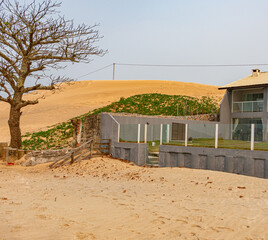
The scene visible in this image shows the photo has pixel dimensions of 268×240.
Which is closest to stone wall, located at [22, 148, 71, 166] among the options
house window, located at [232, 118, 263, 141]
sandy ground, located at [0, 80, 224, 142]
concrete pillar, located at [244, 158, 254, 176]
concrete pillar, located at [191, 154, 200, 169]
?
concrete pillar, located at [191, 154, 200, 169]

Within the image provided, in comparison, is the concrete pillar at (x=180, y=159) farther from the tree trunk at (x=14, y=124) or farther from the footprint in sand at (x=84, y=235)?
the tree trunk at (x=14, y=124)

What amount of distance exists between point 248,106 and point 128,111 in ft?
46.7

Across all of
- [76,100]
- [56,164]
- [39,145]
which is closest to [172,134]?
[56,164]

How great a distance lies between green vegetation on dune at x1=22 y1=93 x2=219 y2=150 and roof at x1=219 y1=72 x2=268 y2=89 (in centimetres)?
609

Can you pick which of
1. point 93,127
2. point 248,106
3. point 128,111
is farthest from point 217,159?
point 128,111

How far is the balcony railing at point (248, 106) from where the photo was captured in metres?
26.5

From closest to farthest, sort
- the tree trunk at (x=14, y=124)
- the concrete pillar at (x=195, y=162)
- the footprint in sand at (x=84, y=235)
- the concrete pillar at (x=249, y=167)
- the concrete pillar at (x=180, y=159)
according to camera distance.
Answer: the footprint in sand at (x=84, y=235), the concrete pillar at (x=249, y=167), the concrete pillar at (x=195, y=162), the concrete pillar at (x=180, y=159), the tree trunk at (x=14, y=124)

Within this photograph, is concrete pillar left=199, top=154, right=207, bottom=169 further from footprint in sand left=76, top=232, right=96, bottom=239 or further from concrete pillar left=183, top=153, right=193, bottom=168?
footprint in sand left=76, top=232, right=96, bottom=239

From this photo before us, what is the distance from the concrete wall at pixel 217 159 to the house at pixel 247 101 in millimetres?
13076

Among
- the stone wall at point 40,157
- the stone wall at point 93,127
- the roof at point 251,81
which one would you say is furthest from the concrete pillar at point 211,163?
the roof at point 251,81

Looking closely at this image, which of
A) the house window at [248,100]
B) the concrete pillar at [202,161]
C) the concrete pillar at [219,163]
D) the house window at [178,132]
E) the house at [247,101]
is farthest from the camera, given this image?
the house window at [248,100]

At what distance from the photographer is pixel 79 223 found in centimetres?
668

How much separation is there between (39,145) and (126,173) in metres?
16.2

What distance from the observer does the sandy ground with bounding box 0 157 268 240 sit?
244 inches
